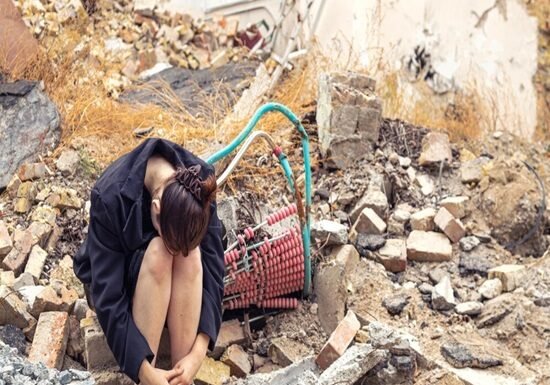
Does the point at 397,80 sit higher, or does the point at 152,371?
the point at 397,80

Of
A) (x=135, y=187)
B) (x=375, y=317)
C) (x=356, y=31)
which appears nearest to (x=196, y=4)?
(x=356, y=31)

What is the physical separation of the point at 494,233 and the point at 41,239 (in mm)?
2849

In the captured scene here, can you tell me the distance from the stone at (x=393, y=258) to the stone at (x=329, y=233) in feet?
1.19

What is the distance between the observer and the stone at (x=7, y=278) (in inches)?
173

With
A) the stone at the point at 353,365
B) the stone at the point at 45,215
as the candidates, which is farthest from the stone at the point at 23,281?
the stone at the point at 353,365

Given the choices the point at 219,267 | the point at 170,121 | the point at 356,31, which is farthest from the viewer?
the point at 356,31

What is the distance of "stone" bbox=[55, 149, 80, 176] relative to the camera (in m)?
5.25

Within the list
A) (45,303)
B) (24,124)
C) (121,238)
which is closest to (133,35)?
(24,124)

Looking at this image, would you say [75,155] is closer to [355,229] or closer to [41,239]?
[41,239]

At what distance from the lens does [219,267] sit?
3.73m

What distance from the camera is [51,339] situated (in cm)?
404

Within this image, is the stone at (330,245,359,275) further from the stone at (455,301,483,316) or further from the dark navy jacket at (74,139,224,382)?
the dark navy jacket at (74,139,224,382)

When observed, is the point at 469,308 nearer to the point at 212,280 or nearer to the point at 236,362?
the point at 236,362

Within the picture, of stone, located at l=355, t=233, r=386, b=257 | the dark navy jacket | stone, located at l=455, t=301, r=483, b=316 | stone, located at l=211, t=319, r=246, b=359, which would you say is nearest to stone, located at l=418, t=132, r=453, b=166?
stone, located at l=355, t=233, r=386, b=257
